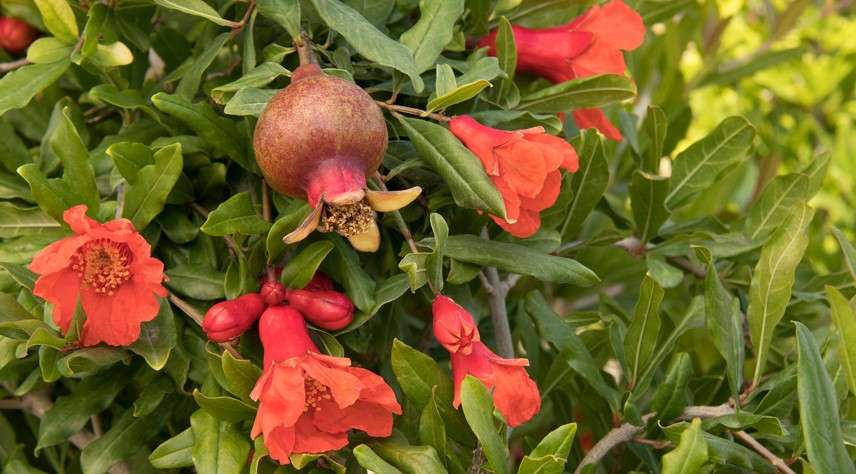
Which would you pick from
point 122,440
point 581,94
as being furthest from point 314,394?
point 581,94

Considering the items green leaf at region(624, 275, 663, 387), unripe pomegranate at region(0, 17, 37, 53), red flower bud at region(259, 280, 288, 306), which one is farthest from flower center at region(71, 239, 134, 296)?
green leaf at region(624, 275, 663, 387)

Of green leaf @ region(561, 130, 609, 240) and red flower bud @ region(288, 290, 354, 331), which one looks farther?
green leaf @ region(561, 130, 609, 240)

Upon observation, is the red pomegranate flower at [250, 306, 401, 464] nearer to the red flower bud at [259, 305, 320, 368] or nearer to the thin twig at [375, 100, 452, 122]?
the red flower bud at [259, 305, 320, 368]

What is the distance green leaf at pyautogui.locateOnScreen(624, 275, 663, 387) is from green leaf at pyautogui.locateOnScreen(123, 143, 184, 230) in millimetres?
393

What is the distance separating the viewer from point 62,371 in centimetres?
73

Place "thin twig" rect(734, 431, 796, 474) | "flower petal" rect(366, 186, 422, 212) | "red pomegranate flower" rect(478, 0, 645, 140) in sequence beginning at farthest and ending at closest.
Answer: "red pomegranate flower" rect(478, 0, 645, 140) < "thin twig" rect(734, 431, 796, 474) < "flower petal" rect(366, 186, 422, 212)

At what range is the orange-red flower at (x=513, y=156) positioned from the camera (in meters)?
0.73

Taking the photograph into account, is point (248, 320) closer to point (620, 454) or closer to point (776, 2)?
point (620, 454)

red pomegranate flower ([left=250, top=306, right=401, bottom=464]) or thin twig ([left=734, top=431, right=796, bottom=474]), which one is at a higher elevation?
red pomegranate flower ([left=250, top=306, right=401, bottom=464])

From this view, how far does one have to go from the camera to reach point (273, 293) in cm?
74

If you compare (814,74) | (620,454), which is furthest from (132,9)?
(814,74)

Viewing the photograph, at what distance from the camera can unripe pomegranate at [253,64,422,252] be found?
0.66m

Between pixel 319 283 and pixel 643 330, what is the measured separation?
283mm

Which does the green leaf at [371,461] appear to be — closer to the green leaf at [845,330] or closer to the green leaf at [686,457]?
the green leaf at [686,457]
